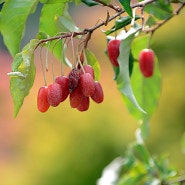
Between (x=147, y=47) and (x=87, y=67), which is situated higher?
(x=87, y=67)

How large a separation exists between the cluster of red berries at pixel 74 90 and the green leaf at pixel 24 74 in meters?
0.06

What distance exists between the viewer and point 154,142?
5.57m

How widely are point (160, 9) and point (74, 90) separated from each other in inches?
25.5

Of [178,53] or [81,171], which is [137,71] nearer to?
[81,171]

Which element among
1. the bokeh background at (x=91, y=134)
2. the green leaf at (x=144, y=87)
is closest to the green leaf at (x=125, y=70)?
the green leaf at (x=144, y=87)

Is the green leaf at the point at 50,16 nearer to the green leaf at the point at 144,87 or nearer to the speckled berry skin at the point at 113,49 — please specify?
the speckled berry skin at the point at 113,49

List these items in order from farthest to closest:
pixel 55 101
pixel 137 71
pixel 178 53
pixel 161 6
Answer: pixel 178 53 < pixel 137 71 < pixel 161 6 < pixel 55 101

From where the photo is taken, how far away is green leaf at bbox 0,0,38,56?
210cm

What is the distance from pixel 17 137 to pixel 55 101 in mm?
4490

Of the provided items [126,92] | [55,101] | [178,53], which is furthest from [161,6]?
[178,53]

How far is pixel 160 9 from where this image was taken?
2.43 meters

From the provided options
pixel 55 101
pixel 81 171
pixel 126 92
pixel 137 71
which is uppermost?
pixel 55 101

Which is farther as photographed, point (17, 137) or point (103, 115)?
point (17, 137)

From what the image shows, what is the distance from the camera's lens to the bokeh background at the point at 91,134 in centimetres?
556
